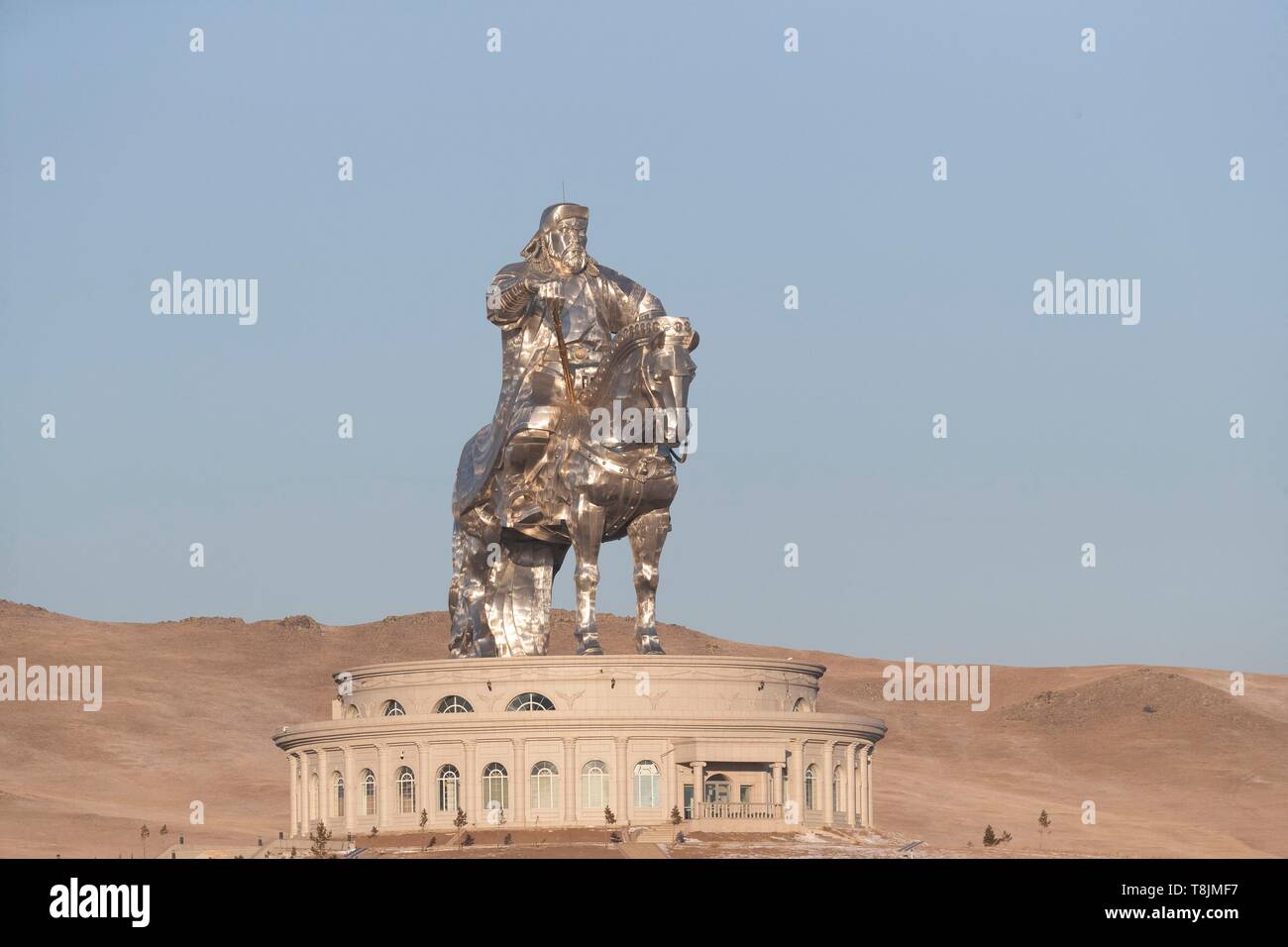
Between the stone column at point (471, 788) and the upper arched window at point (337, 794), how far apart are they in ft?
11.1

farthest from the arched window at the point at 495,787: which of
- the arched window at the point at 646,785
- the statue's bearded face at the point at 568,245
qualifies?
the statue's bearded face at the point at 568,245

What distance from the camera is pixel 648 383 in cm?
5922

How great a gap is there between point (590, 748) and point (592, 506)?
5033mm

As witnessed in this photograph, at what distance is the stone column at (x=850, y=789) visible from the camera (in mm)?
63438

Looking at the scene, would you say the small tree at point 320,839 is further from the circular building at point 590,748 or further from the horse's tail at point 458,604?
the horse's tail at point 458,604

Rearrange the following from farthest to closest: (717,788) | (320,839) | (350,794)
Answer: (350,794)
(717,788)
(320,839)

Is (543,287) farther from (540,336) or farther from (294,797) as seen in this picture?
(294,797)

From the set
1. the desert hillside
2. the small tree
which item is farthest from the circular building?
the desert hillside

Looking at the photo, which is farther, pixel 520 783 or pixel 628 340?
pixel 520 783

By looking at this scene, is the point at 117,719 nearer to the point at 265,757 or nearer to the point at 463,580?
the point at 265,757

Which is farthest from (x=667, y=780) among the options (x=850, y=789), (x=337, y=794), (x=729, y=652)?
(x=729, y=652)
